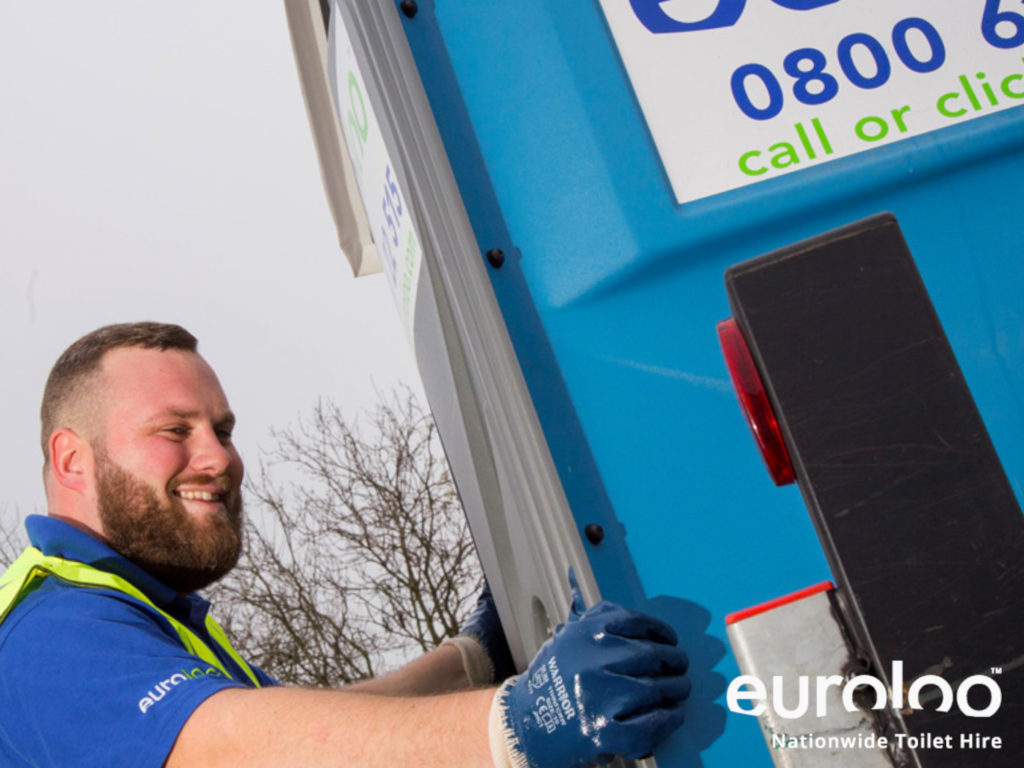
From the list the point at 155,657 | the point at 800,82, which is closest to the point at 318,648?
the point at 155,657

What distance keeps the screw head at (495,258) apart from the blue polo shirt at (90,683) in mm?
772

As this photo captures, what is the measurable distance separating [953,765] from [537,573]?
2.37 ft

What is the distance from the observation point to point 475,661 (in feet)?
8.33

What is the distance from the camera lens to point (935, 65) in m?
1.36

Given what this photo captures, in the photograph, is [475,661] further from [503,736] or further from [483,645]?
[503,736]

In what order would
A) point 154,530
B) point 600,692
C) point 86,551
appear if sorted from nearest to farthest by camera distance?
point 600,692
point 86,551
point 154,530

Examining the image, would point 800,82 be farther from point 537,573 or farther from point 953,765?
point 953,765

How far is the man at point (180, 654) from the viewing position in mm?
1103

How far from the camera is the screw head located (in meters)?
1.38

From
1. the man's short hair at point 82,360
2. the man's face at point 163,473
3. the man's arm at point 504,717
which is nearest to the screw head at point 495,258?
the man's arm at point 504,717

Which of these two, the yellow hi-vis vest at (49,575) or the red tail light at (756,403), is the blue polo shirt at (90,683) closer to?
the yellow hi-vis vest at (49,575)

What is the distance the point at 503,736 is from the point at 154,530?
153 centimetres

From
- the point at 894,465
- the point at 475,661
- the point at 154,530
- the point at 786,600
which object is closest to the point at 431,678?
the point at 475,661

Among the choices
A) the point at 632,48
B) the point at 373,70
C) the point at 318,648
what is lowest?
the point at 318,648
